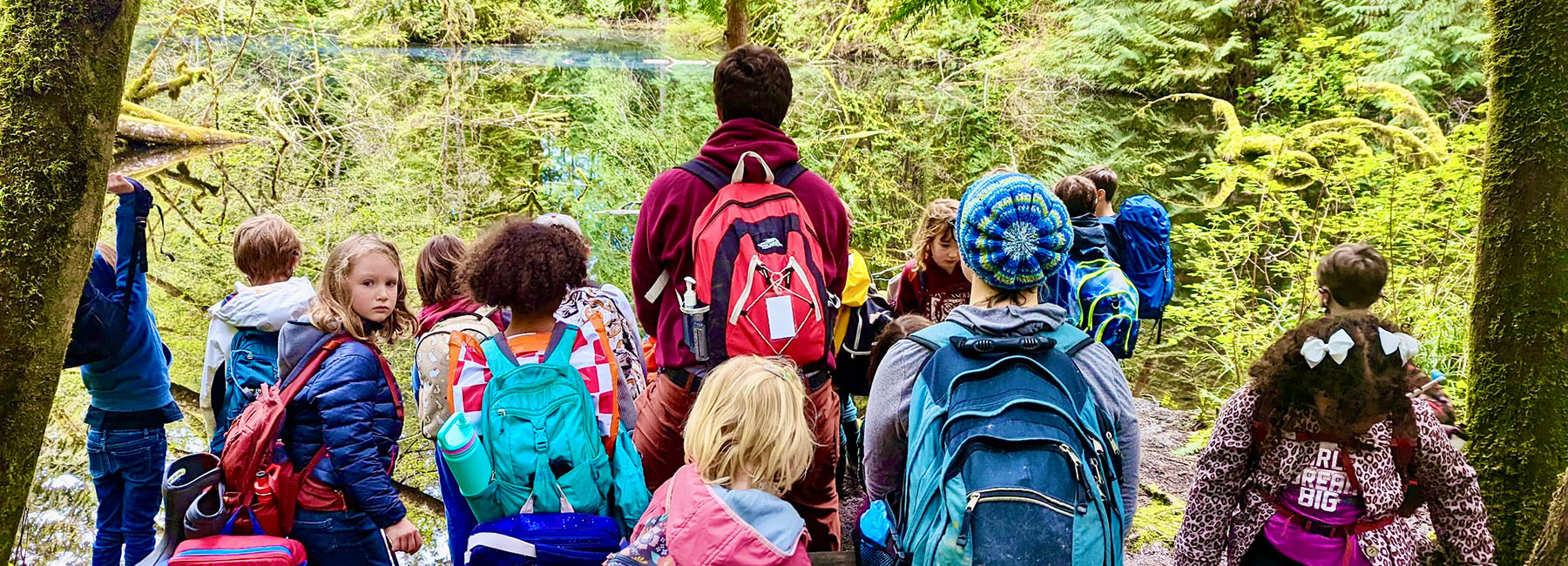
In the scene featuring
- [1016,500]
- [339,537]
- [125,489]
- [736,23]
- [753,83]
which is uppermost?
[736,23]

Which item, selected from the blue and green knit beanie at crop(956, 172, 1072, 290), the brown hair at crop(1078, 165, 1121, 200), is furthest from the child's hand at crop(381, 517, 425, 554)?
the brown hair at crop(1078, 165, 1121, 200)

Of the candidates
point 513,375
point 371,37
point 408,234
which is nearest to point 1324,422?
point 513,375

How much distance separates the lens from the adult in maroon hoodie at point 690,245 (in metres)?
2.75

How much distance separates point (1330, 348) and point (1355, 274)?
751 mm

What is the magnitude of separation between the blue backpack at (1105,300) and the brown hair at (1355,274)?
3.12 ft

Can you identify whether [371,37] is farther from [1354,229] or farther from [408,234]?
[1354,229]

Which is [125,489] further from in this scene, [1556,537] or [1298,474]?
[1556,537]

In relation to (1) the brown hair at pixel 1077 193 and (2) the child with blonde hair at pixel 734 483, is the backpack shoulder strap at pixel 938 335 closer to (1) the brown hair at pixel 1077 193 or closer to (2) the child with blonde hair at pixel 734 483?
(2) the child with blonde hair at pixel 734 483

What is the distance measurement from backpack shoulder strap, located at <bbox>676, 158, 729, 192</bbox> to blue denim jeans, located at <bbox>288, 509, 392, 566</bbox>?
1.29 m

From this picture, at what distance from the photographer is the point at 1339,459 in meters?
2.16

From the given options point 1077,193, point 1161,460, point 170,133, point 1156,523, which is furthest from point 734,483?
point 170,133

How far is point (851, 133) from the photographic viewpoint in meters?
12.0

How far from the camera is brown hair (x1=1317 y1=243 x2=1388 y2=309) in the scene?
2.68 metres

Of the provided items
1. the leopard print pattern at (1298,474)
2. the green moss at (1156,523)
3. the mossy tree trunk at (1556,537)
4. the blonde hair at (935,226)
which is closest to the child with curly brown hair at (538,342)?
the leopard print pattern at (1298,474)
